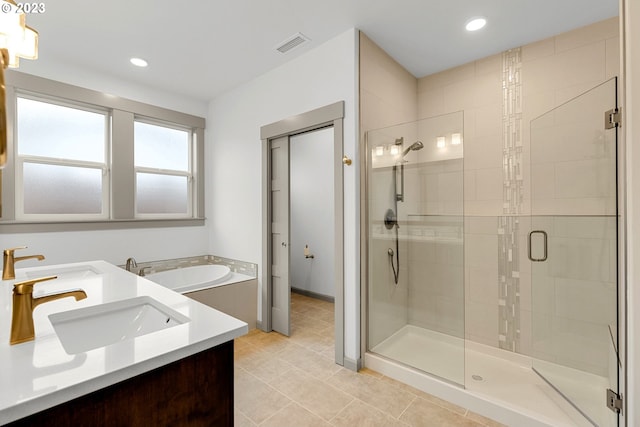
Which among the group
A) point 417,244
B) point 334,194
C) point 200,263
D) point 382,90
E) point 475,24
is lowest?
point 200,263

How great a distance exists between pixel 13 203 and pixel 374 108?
10.8 feet

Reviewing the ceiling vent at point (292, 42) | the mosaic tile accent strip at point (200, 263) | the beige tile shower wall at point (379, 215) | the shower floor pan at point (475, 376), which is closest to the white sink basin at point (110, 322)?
the beige tile shower wall at point (379, 215)

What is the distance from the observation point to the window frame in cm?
262

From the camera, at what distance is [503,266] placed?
102 inches

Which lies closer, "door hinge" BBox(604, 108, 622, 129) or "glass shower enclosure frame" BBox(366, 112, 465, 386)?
"door hinge" BBox(604, 108, 622, 129)

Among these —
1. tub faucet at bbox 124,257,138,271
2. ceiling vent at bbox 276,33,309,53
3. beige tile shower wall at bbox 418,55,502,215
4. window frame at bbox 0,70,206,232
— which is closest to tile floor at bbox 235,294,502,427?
tub faucet at bbox 124,257,138,271

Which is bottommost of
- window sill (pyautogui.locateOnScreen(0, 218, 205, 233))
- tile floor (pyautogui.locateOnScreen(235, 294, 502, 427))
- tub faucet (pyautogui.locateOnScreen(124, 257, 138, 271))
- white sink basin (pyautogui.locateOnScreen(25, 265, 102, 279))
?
tile floor (pyautogui.locateOnScreen(235, 294, 502, 427))

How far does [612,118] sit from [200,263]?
158 inches

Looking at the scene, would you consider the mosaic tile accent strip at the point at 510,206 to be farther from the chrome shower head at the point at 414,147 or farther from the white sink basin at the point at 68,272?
the white sink basin at the point at 68,272

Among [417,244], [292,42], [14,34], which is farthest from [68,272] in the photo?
[417,244]

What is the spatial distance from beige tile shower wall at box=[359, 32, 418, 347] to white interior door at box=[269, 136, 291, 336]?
90cm

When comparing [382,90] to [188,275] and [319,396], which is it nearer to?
[319,396]

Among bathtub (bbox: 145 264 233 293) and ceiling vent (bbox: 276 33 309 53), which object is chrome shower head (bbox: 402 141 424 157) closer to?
ceiling vent (bbox: 276 33 309 53)

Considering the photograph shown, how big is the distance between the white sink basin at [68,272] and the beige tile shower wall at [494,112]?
302 centimetres
